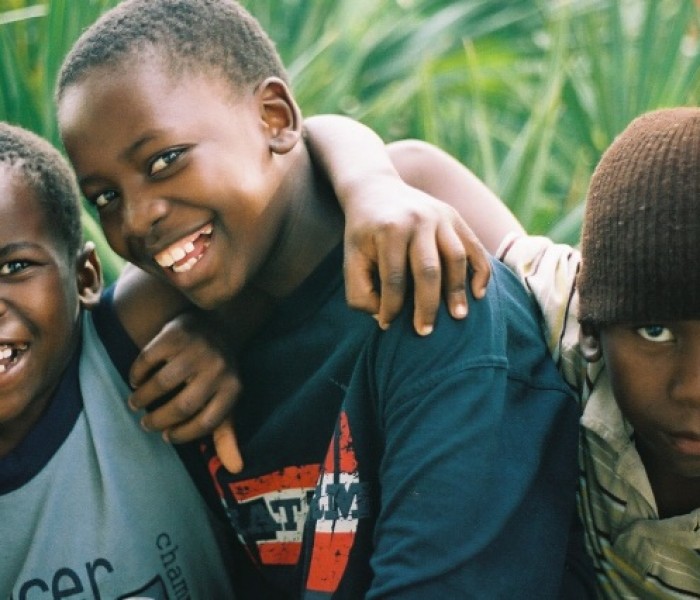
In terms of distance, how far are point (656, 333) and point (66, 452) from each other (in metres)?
0.86

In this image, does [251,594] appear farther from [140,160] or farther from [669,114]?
[669,114]

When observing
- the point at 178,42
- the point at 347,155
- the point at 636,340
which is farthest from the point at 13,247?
the point at 636,340

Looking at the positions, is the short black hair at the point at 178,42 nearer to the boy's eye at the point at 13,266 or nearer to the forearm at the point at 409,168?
the forearm at the point at 409,168

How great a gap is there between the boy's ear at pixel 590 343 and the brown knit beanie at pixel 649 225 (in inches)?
1.5

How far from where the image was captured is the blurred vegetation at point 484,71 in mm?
2100

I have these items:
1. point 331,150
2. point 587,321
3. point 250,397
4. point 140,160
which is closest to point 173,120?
point 140,160

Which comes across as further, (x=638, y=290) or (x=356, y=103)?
(x=356, y=103)

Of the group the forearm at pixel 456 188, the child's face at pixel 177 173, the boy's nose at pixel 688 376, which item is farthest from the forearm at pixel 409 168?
the boy's nose at pixel 688 376

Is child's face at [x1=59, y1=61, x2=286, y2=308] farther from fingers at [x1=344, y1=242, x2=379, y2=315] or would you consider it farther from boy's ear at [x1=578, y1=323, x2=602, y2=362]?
boy's ear at [x1=578, y1=323, x2=602, y2=362]

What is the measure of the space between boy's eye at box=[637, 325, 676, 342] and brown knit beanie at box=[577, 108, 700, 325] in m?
0.02

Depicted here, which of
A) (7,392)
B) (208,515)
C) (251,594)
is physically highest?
(7,392)

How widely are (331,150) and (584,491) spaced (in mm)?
603

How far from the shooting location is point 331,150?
63.7 inches

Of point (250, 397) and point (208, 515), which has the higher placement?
point (250, 397)
